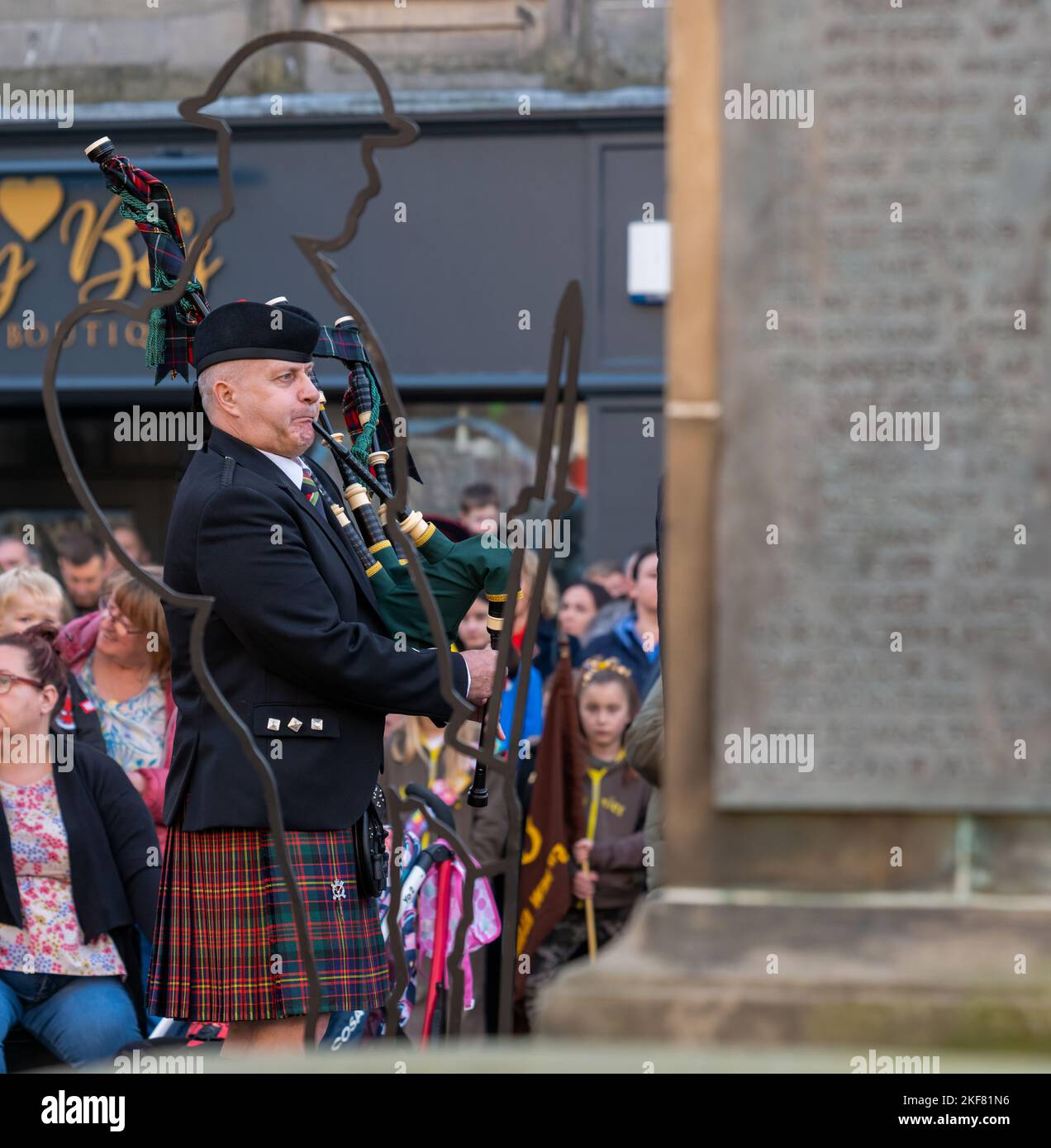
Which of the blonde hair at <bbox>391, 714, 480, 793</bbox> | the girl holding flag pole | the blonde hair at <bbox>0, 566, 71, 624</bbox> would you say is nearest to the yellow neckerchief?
the girl holding flag pole

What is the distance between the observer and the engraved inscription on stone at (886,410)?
9.64ft

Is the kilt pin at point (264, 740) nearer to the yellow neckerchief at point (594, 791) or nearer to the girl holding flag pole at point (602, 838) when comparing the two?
the girl holding flag pole at point (602, 838)

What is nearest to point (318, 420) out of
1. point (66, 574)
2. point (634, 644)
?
point (634, 644)

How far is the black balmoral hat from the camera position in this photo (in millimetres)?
4039

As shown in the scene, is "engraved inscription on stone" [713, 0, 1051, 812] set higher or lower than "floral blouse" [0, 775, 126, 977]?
higher

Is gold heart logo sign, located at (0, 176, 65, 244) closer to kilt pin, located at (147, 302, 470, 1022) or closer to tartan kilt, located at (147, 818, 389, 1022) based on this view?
kilt pin, located at (147, 302, 470, 1022)

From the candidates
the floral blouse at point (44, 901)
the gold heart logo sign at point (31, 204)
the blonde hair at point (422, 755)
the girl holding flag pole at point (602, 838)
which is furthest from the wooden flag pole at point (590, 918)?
the gold heart logo sign at point (31, 204)

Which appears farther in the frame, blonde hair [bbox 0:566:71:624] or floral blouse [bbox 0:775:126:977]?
blonde hair [bbox 0:566:71:624]

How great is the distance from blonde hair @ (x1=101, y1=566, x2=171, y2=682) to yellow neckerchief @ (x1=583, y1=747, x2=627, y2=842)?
135 cm

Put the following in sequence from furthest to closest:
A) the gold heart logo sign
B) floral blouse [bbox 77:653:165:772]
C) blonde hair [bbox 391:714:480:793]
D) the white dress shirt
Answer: the gold heart logo sign, blonde hair [bbox 391:714:480:793], floral blouse [bbox 77:653:165:772], the white dress shirt


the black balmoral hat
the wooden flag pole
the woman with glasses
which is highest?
the black balmoral hat

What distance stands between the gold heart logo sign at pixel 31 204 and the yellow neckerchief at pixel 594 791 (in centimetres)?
595

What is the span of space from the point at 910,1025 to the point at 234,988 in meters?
1.63

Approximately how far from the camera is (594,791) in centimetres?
606
